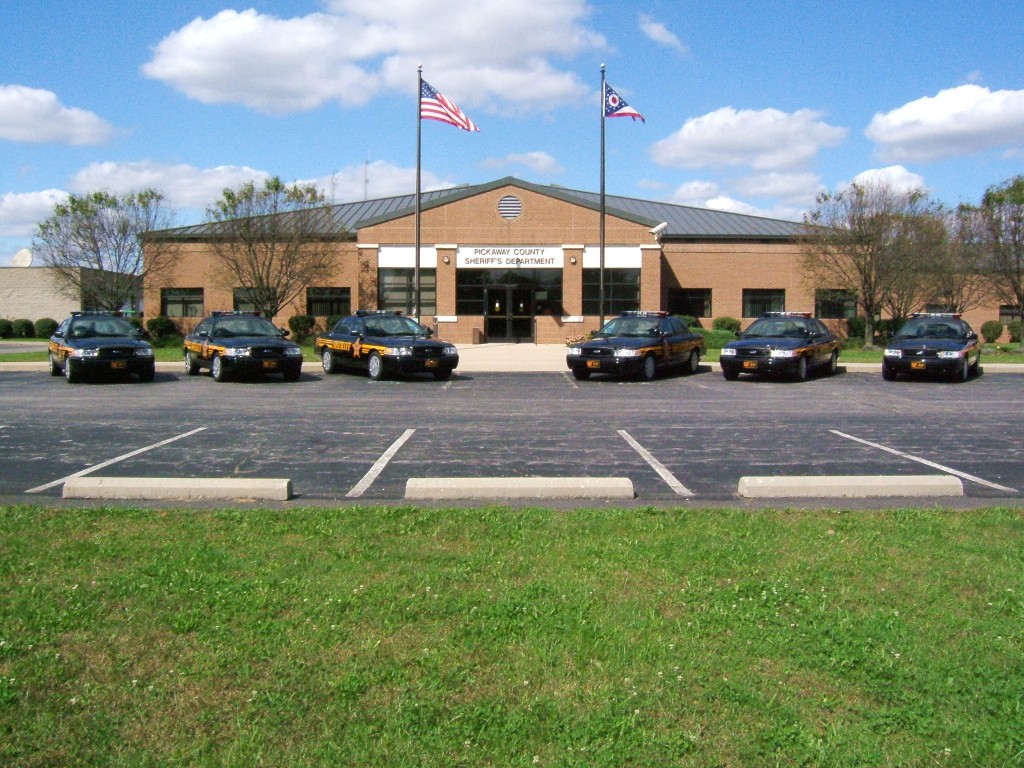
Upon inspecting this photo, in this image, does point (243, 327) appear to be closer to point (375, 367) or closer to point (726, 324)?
point (375, 367)

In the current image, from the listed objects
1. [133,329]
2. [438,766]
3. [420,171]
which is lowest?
[438,766]

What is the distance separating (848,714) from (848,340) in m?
39.4

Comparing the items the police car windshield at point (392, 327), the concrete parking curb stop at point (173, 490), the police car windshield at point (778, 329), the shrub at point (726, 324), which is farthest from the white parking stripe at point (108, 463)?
the shrub at point (726, 324)

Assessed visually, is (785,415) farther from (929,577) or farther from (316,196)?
(316,196)

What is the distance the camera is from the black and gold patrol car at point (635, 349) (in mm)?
20906

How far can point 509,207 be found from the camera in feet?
129

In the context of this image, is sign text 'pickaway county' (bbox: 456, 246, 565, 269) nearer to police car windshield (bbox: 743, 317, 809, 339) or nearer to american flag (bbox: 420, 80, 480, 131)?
american flag (bbox: 420, 80, 480, 131)

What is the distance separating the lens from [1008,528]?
6.36m

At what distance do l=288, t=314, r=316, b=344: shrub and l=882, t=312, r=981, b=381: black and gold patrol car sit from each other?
25.4 meters

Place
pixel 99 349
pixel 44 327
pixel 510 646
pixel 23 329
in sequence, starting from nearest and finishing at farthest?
1. pixel 510 646
2. pixel 99 349
3. pixel 44 327
4. pixel 23 329

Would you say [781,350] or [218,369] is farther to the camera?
[781,350]

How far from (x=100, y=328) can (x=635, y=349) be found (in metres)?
12.2

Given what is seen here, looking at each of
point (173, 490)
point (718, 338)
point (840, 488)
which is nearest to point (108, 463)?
point (173, 490)

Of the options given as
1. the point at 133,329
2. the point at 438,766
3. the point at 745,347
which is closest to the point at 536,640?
the point at 438,766
